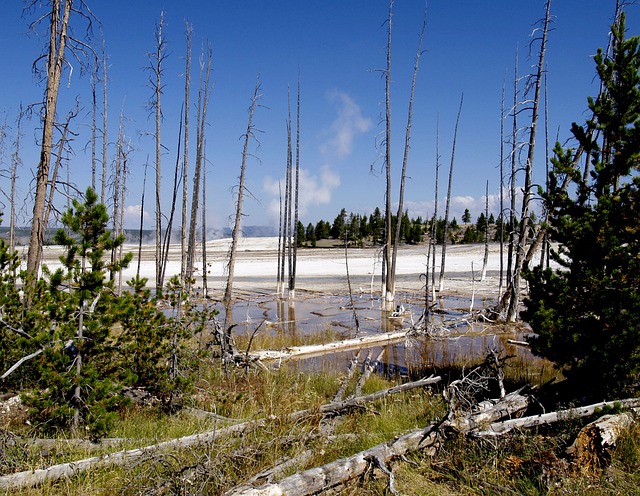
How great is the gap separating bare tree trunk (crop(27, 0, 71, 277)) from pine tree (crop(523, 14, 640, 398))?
8.34 m

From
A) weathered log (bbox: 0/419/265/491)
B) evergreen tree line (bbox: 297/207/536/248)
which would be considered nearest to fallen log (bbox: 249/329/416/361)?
weathered log (bbox: 0/419/265/491)

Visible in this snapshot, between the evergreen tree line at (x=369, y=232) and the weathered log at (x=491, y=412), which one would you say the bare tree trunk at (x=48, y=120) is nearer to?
the weathered log at (x=491, y=412)

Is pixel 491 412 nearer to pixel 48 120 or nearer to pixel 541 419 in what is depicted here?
pixel 541 419

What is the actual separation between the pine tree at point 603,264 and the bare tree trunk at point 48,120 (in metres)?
8.34

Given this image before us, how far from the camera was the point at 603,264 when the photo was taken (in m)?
6.62

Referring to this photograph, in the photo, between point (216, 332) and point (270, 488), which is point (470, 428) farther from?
point (216, 332)

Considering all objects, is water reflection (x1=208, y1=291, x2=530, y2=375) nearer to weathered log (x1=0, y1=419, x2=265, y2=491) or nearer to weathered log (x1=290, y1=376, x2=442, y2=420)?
weathered log (x1=290, y1=376, x2=442, y2=420)

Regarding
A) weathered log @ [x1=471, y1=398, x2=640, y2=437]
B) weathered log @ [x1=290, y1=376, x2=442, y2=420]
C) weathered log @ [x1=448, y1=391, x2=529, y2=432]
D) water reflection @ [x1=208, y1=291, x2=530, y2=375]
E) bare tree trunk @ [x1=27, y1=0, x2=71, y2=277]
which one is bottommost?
water reflection @ [x1=208, y1=291, x2=530, y2=375]

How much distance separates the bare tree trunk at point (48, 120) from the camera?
8.03 meters

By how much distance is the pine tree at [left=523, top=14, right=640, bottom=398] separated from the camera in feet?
20.3

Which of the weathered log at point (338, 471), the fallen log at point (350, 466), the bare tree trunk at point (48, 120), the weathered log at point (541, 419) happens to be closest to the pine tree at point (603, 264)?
the weathered log at point (541, 419)

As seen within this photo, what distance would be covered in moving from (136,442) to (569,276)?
6287 mm

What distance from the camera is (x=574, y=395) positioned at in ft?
21.9

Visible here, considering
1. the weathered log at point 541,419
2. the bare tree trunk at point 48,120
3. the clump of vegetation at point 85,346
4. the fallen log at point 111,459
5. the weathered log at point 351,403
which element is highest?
the bare tree trunk at point 48,120
